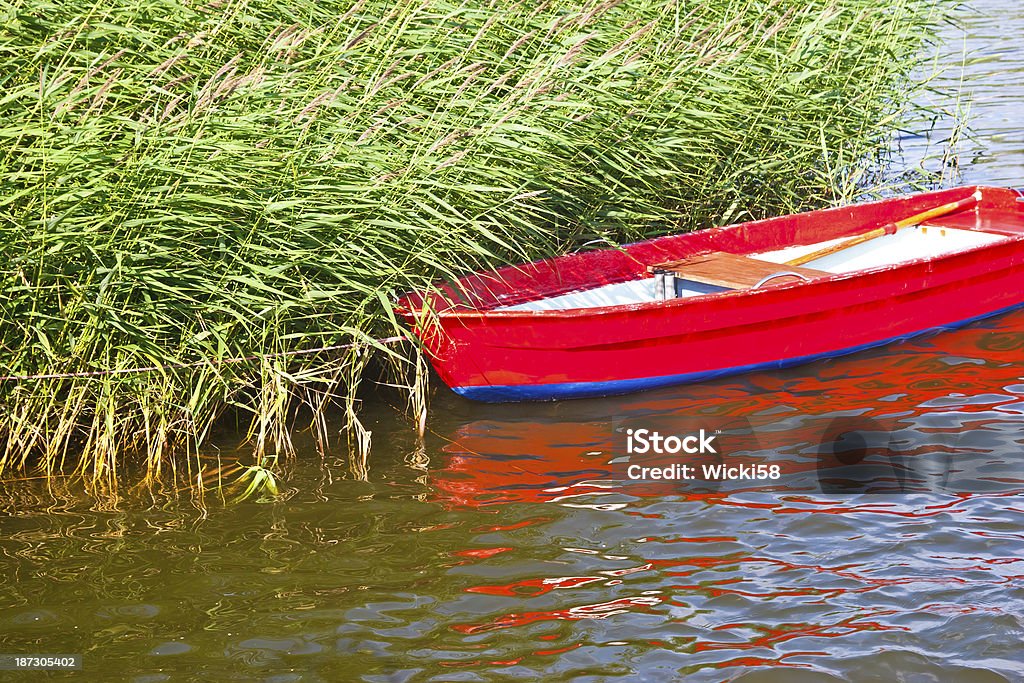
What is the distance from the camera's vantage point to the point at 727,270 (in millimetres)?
8312

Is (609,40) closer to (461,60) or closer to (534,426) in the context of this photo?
(461,60)

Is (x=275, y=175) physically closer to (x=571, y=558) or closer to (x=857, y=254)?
(x=571, y=558)

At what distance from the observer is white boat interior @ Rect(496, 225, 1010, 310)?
27.5 feet

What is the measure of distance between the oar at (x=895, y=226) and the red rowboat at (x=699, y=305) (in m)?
0.02

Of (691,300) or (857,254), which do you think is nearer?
(691,300)

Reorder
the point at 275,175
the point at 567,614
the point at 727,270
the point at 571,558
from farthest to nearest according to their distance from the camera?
the point at 727,270 → the point at 275,175 → the point at 571,558 → the point at 567,614

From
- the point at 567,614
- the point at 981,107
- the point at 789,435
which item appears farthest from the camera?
the point at 981,107

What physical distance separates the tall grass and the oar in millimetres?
837

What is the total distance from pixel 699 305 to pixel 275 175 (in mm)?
2780

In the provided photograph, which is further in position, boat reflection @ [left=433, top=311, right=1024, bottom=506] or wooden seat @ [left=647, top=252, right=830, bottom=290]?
wooden seat @ [left=647, top=252, right=830, bottom=290]

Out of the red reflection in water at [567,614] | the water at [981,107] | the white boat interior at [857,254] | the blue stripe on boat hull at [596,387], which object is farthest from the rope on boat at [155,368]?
the water at [981,107]

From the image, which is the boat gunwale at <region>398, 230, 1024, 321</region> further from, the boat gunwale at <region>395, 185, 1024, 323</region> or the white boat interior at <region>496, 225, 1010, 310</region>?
the white boat interior at <region>496, 225, 1010, 310</region>

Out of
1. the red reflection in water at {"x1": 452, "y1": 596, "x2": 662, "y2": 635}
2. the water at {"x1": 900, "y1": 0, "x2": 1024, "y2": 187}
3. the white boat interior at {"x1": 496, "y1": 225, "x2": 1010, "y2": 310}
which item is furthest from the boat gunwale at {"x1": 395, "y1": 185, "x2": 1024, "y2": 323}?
the water at {"x1": 900, "y1": 0, "x2": 1024, "y2": 187}

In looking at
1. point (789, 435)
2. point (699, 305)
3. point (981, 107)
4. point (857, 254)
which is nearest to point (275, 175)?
point (699, 305)
